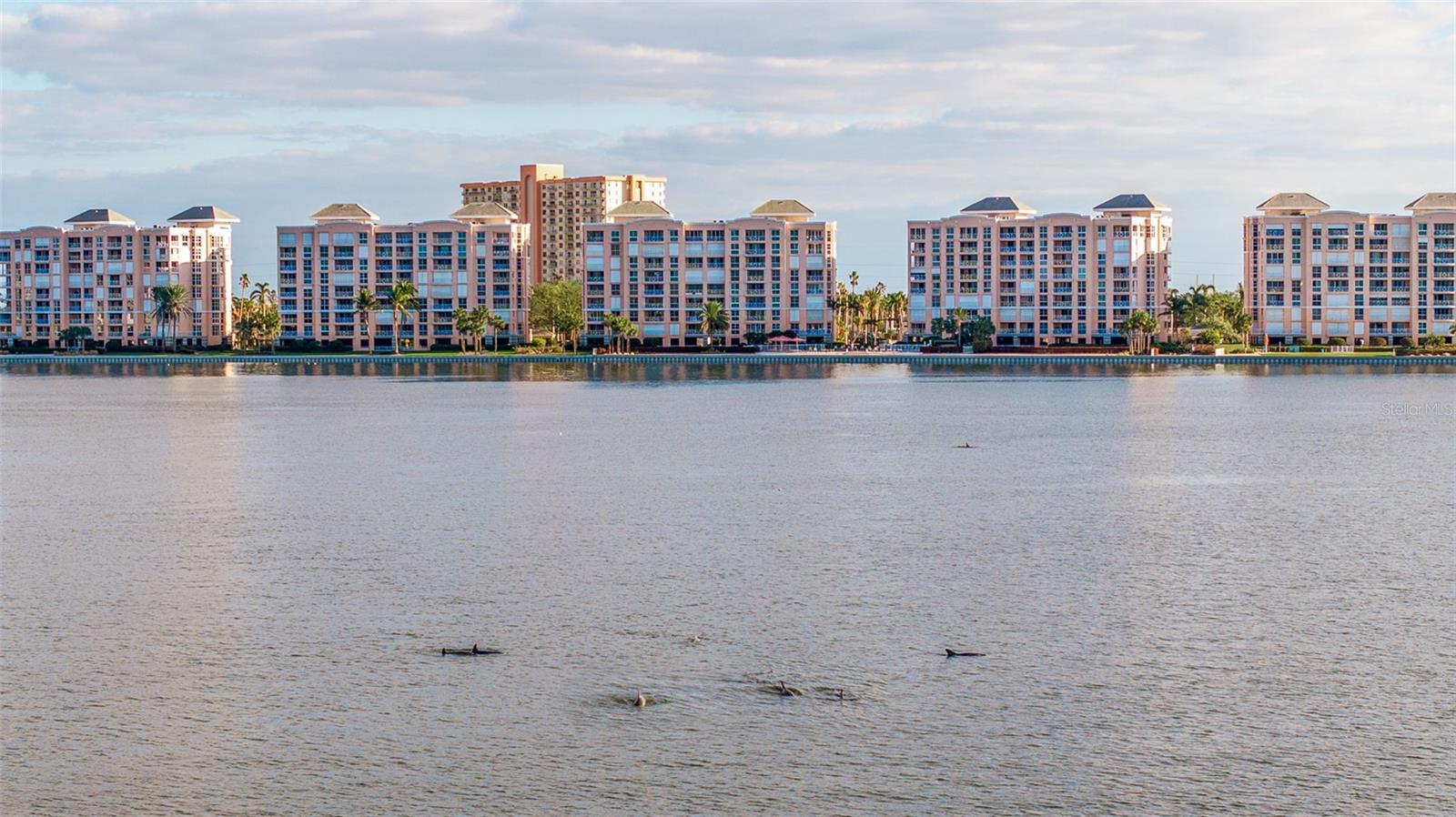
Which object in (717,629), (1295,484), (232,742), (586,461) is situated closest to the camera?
(232,742)

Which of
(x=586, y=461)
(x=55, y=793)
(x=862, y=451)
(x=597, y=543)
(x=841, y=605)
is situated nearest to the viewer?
(x=55, y=793)

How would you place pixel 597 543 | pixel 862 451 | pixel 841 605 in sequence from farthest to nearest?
pixel 862 451, pixel 597 543, pixel 841 605

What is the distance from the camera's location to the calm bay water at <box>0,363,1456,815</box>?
2022cm

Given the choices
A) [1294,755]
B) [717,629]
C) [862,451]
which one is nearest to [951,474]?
[862,451]

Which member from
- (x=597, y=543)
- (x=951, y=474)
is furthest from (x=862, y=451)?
(x=597, y=543)

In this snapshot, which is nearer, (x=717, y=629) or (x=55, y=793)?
(x=55, y=793)

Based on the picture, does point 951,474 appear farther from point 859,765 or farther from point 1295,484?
point 859,765

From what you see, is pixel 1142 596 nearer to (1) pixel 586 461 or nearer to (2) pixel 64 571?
(2) pixel 64 571

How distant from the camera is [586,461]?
194ft

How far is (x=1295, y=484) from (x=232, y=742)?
123ft

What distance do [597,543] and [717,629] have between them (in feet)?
33.7

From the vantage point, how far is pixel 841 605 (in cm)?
2966

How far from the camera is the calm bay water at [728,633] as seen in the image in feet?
66.3

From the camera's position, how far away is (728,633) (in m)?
27.3
